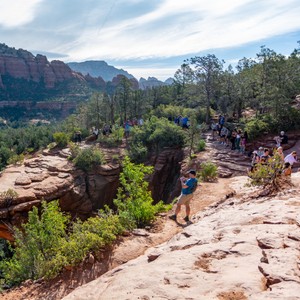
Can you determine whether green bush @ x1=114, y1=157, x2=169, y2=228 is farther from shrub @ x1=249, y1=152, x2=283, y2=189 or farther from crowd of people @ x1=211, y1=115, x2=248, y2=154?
crowd of people @ x1=211, y1=115, x2=248, y2=154

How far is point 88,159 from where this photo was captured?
1881cm

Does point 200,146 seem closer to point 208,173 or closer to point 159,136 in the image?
point 159,136

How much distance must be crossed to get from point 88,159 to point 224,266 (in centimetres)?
1572

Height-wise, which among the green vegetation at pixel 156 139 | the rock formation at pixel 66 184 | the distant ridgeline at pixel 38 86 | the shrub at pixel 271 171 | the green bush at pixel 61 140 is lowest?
the rock formation at pixel 66 184

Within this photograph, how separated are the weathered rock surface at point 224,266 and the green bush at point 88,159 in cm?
1371

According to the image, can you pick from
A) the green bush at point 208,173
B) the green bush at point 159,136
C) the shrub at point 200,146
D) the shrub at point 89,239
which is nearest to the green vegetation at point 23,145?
the green bush at point 159,136

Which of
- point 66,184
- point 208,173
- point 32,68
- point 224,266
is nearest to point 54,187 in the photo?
point 66,184

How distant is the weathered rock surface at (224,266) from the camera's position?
3.30 metres

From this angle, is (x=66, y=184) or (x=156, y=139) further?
(x=156, y=139)

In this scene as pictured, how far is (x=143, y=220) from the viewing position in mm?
7938

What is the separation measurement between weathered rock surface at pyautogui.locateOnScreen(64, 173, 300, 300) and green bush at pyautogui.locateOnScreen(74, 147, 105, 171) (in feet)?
45.0

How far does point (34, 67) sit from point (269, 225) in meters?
117

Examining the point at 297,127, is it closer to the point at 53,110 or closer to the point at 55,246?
the point at 55,246

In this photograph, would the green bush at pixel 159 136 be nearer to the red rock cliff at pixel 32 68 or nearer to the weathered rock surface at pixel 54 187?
the weathered rock surface at pixel 54 187
